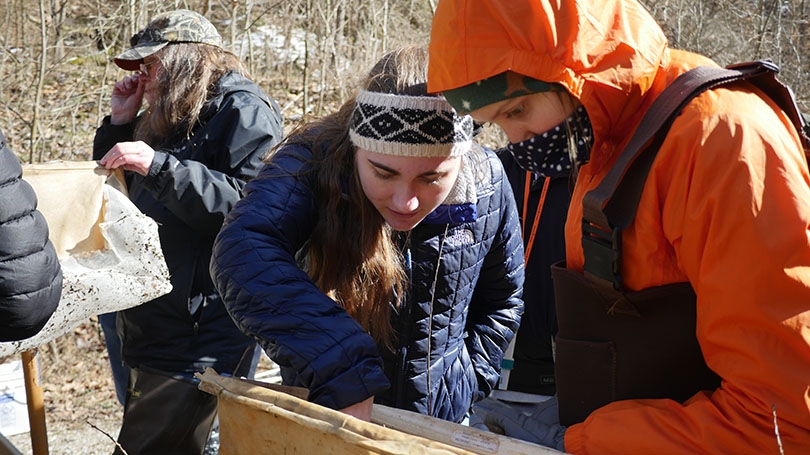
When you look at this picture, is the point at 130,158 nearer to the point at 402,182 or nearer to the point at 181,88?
the point at 181,88

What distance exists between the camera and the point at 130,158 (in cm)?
289

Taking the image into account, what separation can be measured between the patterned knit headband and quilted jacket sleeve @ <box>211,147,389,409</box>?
293 mm

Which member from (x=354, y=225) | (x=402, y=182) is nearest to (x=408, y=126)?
(x=402, y=182)

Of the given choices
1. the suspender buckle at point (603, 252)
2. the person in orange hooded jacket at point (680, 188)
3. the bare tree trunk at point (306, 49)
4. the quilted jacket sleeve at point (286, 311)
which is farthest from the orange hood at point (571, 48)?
the bare tree trunk at point (306, 49)

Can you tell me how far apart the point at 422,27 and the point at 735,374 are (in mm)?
8607

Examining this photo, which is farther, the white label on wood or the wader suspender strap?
the white label on wood

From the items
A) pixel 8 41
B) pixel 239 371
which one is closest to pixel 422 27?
pixel 8 41

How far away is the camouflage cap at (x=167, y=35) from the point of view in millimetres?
3355

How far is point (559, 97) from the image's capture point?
1549mm

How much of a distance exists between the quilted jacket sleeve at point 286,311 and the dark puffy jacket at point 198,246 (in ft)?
4.18

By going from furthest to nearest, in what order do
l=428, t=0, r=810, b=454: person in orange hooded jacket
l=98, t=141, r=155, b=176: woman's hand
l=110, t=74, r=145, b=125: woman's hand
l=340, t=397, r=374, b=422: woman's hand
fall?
l=110, t=74, r=145, b=125: woman's hand
l=98, t=141, r=155, b=176: woman's hand
l=340, t=397, r=374, b=422: woman's hand
l=428, t=0, r=810, b=454: person in orange hooded jacket

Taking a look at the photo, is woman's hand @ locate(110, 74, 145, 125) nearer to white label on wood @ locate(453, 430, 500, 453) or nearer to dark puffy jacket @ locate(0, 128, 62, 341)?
dark puffy jacket @ locate(0, 128, 62, 341)

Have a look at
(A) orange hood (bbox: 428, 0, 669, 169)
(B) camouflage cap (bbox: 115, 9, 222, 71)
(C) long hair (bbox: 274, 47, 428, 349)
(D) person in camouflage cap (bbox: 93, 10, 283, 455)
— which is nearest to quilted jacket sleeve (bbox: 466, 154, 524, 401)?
(C) long hair (bbox: 274, 47, 428, 349)

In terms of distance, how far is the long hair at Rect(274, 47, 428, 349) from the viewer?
2.00 meters
